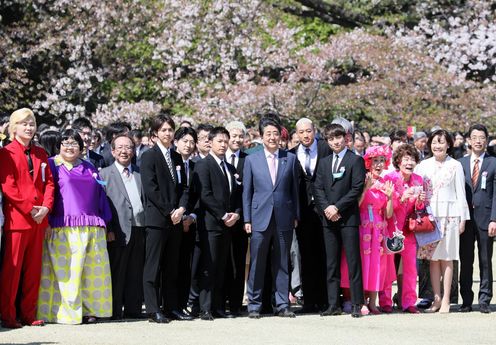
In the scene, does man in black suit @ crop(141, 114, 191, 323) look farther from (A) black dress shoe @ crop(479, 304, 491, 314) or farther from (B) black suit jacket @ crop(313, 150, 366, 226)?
(A) black dress shoe @ crop(479, 304, 491, 314)

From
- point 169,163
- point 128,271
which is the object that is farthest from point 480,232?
point 128,271

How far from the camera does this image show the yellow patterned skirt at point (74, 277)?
10.9 m

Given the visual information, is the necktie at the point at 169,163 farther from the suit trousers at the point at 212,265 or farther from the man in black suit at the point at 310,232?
the man in black suit at the point at 310,232

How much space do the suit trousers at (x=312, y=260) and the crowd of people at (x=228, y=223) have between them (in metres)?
0.01

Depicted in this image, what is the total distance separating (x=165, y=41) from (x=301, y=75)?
2.92 metres

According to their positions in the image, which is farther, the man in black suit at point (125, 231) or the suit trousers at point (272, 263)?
the suit trousers at point (272, 263)

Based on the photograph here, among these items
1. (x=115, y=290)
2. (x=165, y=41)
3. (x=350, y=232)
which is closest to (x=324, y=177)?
(x=350, y=232)

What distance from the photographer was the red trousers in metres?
10.4

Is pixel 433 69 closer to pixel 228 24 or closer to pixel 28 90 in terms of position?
pixel 228 24

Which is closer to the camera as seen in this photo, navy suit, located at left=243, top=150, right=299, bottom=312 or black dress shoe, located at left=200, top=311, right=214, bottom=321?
black dress shoe, located at left=200, top=311, right=214, bottom=321

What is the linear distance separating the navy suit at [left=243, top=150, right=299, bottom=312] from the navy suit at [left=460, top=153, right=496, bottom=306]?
1930 mm

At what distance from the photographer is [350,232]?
11609mm

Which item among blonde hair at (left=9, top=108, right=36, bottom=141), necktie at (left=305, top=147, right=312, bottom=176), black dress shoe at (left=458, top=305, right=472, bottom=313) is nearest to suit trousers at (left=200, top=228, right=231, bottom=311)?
necktie at (left=305, top=147, right=312, bottom=176)

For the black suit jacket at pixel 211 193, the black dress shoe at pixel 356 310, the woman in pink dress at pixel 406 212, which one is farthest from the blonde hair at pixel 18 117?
the woman in pink dress at pixel 406 212
